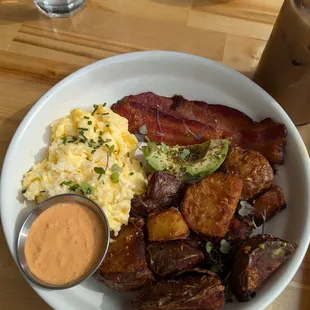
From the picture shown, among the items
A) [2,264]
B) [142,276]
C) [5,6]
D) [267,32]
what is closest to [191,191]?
[142,276]

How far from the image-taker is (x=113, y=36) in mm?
2473

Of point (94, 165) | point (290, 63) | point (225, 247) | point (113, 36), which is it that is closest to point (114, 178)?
point (94, 165)

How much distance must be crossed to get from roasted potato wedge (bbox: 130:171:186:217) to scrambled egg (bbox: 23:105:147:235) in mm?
46

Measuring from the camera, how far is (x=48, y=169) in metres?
1.77

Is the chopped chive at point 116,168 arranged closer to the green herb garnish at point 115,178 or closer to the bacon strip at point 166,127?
the green herb garnish at point 115,178

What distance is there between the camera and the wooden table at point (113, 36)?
2.30m

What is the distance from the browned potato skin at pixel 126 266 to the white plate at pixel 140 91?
0.36 feet

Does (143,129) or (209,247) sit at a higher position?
(143,129)

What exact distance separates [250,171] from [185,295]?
64 cm

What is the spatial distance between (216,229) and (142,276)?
1.17ft

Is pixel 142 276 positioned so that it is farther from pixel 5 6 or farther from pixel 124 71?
pixel 5 6

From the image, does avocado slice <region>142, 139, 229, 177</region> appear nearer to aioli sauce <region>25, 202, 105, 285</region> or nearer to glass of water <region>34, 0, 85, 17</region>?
aioli sauce <region>25, 202, 105, 285</region>

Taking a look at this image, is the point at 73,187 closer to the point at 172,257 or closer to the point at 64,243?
the point at 64,243

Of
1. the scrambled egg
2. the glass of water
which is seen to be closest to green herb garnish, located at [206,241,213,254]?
the scrambled egg
